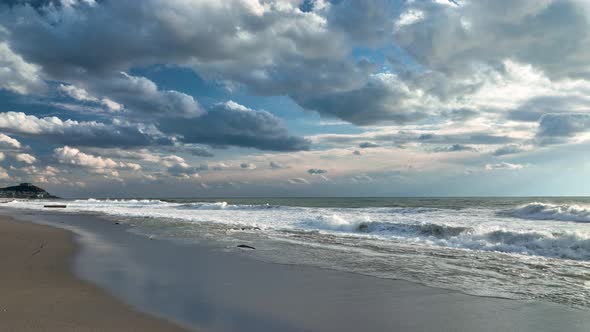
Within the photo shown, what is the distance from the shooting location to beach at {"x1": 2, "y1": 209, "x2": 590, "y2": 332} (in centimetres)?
500

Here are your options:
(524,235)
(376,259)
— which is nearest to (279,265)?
(376,259)

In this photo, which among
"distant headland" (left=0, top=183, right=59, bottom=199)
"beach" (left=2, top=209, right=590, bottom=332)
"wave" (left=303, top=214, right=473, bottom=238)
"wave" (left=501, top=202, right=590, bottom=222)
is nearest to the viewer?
"beach" (left=2, top=209, right=590, bottom=332)

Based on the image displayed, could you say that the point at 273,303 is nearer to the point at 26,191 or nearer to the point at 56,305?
the point at 56,305

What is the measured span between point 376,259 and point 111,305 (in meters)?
7.28

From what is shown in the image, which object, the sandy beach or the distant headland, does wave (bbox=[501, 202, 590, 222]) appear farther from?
the distant headland

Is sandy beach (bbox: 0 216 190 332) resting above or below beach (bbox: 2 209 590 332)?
above

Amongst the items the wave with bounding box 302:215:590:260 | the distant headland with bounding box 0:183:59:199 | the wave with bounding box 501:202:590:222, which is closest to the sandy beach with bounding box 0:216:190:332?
the wave with bounding box 302:215:590:260

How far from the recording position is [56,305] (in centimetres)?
552

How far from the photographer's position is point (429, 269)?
9.16 meters

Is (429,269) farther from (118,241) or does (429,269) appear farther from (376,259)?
(118,241)

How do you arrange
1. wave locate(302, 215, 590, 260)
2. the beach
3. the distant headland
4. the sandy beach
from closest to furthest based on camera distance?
1. the sandy beach
2. the beach
3. wave locate(302, 215, 590, 260)
4. the distant headland

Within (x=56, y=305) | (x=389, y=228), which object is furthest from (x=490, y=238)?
(x=56, y=305)

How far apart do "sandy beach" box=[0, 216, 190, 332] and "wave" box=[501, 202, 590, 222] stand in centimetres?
2770

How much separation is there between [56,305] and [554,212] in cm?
3143
